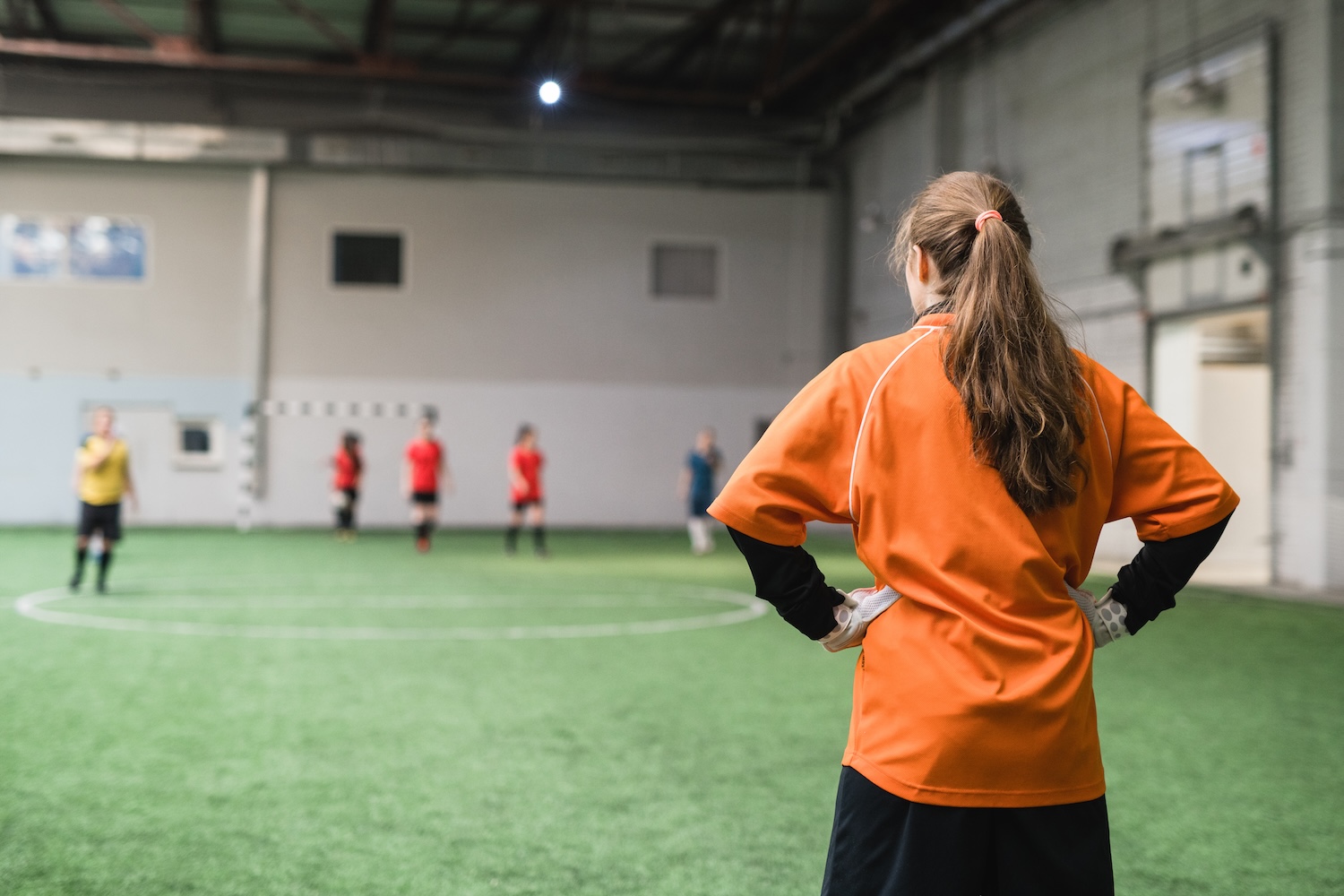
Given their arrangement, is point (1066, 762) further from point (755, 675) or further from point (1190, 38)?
point (1190, 38)

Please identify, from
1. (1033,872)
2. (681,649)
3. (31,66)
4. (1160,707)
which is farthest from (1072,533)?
(31,66)

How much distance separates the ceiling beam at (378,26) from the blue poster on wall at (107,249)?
5803mm

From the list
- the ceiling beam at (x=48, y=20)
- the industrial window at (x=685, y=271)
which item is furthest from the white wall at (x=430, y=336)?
the ceiling beam at (x=48, y=20)

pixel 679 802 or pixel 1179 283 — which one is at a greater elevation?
pixel 1179 283

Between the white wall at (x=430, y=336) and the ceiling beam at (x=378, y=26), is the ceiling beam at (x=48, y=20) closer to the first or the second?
the white wall at (x=430, y=336)

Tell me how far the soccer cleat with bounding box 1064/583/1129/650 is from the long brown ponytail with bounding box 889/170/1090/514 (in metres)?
0.24

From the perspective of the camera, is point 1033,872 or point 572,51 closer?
point 1033,872

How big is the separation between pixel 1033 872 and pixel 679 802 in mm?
2979

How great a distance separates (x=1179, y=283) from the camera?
14102 mm

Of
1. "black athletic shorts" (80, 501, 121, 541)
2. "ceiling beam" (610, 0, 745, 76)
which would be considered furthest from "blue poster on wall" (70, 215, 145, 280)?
"black athletic shorts" (80, 501, 121, 541)

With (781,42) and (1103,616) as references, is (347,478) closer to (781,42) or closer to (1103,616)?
(781,42)

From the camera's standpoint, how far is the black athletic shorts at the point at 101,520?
423 inches

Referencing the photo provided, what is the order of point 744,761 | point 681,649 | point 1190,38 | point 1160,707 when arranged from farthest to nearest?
point 1190,38 < point 681,649 < point 1160,707 < point 744,761

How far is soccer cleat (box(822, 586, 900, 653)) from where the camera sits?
6.16 ft
